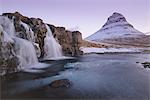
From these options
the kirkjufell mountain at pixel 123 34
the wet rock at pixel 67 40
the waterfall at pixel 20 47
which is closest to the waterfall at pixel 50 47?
the wet rock at pixel 67 40

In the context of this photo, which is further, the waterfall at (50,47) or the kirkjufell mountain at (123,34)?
the waterfall at (50,47)

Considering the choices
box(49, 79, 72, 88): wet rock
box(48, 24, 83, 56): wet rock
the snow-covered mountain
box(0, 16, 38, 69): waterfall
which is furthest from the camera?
box(48, 24, 83, 56): wet rock

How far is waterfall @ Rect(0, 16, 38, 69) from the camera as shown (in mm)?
3073

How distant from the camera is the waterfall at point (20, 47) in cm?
307

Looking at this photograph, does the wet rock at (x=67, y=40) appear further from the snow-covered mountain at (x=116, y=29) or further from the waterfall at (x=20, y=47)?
the waterfall at (x=20, y=47)

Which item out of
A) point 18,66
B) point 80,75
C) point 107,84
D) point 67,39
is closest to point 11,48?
point 18,66

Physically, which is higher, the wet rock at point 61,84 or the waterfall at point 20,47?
the waterfall at point 20,47

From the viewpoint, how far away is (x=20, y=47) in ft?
10.5

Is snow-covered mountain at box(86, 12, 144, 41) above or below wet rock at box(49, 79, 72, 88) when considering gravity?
above

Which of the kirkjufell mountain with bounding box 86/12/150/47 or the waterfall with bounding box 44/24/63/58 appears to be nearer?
the kirkjufell mountain with bounding box 86/12/150/47

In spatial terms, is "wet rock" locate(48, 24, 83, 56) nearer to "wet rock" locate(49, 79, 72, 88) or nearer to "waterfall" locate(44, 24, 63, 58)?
"waterfall" locate(44, 24, 63, 58)

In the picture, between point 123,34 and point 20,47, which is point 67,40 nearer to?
point 123,34

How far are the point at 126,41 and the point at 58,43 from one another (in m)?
2.34

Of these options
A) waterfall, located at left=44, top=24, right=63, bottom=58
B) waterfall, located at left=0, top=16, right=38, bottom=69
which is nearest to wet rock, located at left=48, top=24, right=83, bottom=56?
waterfall, located at left=44, top=24, right=63, bottom=58
